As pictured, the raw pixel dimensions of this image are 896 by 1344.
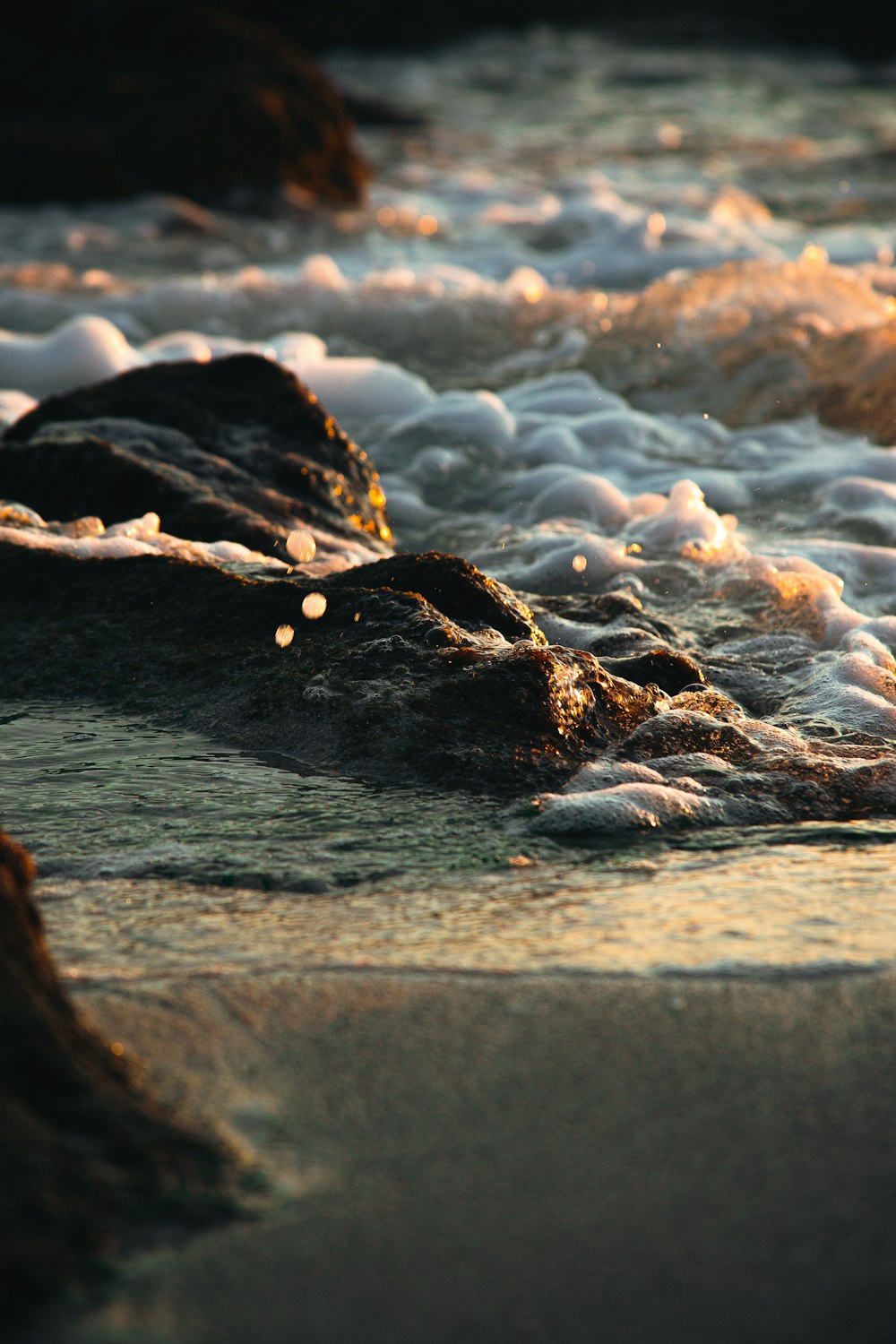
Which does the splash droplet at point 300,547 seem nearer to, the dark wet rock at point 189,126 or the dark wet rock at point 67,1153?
the dark wet rock at point 67,1153

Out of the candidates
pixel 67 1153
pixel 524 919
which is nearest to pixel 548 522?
pixel 524 919

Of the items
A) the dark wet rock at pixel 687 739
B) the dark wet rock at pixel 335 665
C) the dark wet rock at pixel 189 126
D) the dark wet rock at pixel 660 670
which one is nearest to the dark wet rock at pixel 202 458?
the dark wet rock at pixel 335 665

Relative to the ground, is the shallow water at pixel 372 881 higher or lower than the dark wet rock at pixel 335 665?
lower

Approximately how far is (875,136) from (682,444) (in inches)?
420

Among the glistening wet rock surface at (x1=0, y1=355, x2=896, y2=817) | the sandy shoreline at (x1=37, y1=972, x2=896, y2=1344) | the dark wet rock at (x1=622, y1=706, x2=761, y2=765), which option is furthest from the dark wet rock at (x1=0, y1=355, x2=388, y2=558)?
the sandy shoreline at (x1=37, y1=972, x2=896, y2=1344)

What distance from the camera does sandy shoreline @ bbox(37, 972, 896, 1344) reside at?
1161 mm

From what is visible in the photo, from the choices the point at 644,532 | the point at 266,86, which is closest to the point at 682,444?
the point at 644,532

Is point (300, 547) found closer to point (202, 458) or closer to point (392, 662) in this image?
point (202, 458)

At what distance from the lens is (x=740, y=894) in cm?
197

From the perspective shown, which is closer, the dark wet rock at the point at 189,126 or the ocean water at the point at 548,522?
the ocean water at the point at 548,522

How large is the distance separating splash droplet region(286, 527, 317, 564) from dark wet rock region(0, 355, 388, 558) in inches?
1.2

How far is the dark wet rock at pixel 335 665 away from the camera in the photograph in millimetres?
2445

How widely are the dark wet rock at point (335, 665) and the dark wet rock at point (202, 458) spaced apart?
570 mm

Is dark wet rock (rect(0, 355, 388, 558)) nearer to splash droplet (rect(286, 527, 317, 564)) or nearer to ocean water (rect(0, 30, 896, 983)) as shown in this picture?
splash droplet (rect(286, 527, 317, 564))
